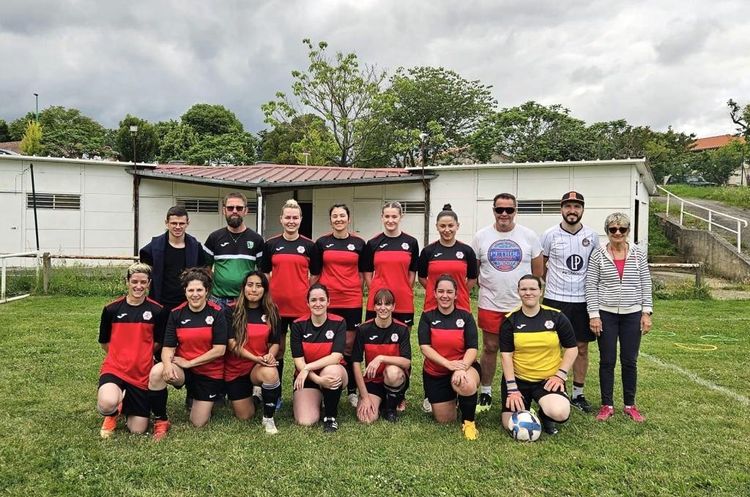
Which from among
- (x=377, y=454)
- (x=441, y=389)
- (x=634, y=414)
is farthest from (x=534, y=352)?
(x=377, y=454)

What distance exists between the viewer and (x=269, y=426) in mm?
3660

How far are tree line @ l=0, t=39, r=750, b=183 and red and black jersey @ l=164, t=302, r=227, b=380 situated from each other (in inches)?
845

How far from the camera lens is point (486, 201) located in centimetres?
1386

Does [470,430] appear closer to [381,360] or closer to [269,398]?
[381,360]

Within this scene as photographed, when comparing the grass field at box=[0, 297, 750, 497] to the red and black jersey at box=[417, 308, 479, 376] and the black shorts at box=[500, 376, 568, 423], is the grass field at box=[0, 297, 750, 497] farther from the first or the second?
the red and black jersey at box=[417, 308, 479, 376]

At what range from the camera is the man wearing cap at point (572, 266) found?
4.10 m

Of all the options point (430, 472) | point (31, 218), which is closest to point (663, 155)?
point (31, 218)

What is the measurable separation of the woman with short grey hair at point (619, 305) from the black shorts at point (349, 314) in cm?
182

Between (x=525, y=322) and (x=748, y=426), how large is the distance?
176cm

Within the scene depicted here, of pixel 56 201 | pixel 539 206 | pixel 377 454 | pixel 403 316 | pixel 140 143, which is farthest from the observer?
pixel 140 143

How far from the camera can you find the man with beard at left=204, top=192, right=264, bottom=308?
4.07 meters

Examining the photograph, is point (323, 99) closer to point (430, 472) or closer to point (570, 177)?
point (570, 177)

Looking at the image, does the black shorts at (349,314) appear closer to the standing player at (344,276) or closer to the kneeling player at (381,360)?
the standing player at (344,276)

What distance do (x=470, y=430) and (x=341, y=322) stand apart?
1.20 metres
